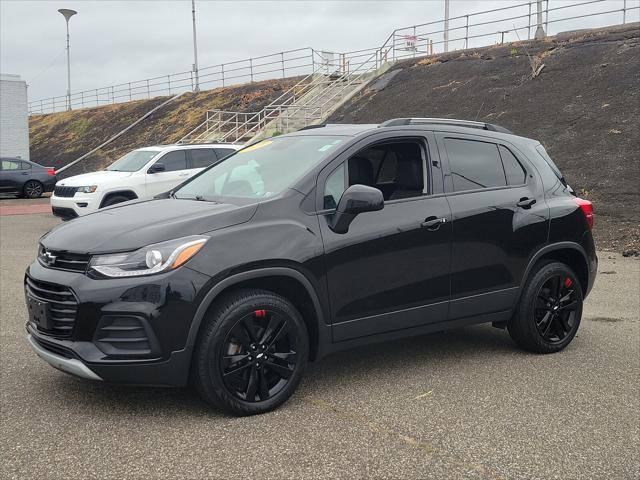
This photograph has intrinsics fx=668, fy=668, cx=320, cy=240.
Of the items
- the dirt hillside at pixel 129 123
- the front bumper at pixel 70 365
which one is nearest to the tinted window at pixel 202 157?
the front bumper at pixel 70 365

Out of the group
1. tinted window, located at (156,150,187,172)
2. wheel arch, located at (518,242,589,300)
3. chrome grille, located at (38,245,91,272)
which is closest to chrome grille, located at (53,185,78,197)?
tinted window, located at (156,150,187,172)

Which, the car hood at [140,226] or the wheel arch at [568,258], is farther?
the wheel arch at [568,258]

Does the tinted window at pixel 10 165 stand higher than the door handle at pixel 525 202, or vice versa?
the tinted window at pixel 10 165

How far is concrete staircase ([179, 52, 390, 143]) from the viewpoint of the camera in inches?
1032

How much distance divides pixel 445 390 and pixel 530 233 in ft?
4.85

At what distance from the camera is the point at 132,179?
524 inches

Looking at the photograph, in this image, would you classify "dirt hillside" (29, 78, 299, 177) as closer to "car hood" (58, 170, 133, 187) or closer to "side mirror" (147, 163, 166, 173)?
"side mirror" (147, 163, 166, 173)

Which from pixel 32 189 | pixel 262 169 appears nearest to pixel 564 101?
pixel 262 169

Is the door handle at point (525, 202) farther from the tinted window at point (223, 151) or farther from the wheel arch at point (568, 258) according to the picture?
the tinted window at point (223, 151)

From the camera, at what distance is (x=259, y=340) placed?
393cm

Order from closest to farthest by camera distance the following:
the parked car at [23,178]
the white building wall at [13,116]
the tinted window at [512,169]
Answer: the tinted window at [512,169]
the parked car at [23,178]
the white building wall at [13,116]

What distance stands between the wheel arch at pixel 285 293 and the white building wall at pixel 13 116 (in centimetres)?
3175

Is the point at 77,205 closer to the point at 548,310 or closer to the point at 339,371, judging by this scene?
the point at 339,371

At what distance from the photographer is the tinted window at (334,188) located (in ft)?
14.2
